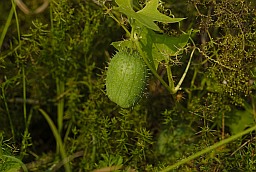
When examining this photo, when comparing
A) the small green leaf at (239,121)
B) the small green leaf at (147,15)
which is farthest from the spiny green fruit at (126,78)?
the small green leaf at (239,121)

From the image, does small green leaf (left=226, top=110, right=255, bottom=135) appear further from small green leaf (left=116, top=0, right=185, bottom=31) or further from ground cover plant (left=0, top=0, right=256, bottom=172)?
small green leaf (left=116, top=0, right=185, bottom=31)

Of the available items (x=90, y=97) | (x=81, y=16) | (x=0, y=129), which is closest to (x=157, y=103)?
(x=90, y=97)

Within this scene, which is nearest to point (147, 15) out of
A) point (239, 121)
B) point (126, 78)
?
point (126, 78)

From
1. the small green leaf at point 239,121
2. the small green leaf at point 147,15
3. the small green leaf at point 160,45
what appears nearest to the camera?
the small green leaf at point 147,15

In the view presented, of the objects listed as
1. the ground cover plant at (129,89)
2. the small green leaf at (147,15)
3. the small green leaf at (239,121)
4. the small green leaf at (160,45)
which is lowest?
the small green leaf at (239,121)

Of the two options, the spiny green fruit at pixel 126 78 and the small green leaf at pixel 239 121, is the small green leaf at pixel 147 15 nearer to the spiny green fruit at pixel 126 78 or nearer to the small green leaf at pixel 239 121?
the spiny green fruit at pixel 126 78

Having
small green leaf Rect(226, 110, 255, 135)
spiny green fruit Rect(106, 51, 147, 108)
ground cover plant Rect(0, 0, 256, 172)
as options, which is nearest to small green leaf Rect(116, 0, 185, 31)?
ground cover plant Rect(0, 0, 256, 172)

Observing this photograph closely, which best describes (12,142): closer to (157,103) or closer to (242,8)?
(157,103)
